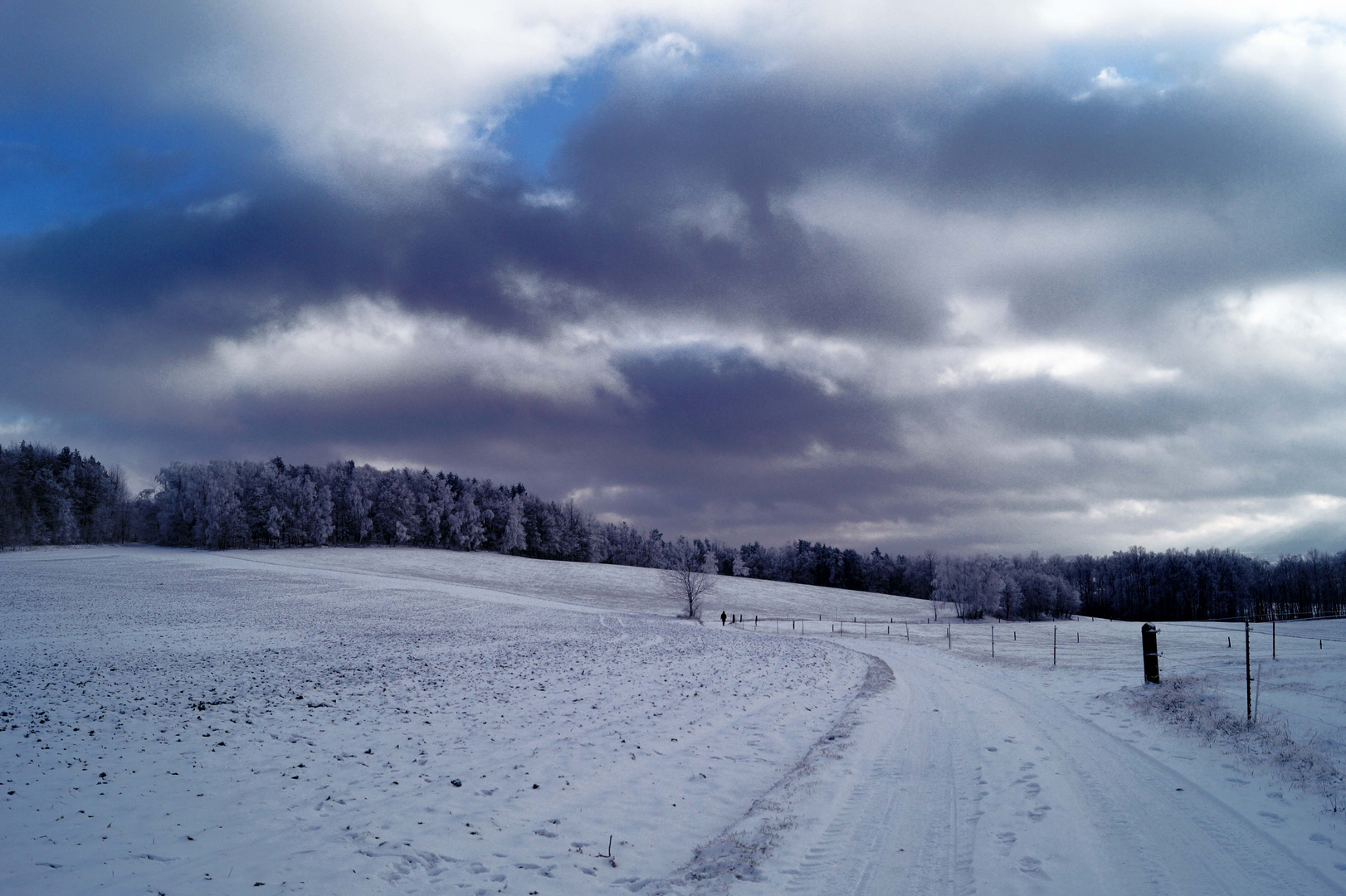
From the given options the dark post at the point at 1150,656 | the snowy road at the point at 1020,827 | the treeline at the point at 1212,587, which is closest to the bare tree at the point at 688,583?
the dark post at the point at 1150,656

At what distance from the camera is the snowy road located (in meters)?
7.67

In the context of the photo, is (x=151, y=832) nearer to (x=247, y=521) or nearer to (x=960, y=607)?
(x=960, y=607)

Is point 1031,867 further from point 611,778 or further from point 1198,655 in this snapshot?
point 1198,655

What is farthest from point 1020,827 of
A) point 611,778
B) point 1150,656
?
point 1150,656

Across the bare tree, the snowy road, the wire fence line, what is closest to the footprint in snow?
the snowy road

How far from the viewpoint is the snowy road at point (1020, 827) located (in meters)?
7.67

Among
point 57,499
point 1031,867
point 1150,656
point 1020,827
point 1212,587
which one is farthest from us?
point 1212,587

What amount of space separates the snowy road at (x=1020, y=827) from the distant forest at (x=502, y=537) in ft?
255

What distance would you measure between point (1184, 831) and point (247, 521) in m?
116

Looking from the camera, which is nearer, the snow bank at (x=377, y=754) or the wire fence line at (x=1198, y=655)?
the snow bank at (x=377, y=754)

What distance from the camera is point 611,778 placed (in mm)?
12062

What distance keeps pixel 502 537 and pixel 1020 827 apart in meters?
122

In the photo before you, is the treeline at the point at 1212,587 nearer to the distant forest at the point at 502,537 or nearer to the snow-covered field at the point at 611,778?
the distant forest at the point at 502,537

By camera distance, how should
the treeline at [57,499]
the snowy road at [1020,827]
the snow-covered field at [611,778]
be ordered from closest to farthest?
1. the snowy road at [1020,827]
2. the snow-covered field at [611,778]
3. the treeline at [57,499]
